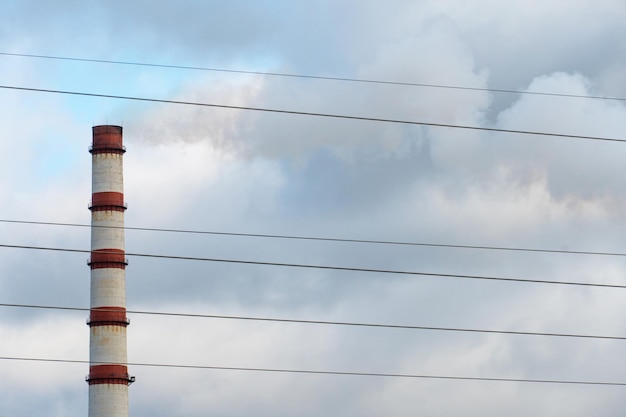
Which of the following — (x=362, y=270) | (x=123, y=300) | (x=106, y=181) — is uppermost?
(x=106, y=181)

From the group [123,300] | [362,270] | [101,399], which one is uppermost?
[123,300]

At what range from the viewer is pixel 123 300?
192 feet

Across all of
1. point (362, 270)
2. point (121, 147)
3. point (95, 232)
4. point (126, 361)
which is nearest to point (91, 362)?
point (126, 361)

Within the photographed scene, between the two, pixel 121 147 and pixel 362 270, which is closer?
pixel 362 270

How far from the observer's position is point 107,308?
191ft

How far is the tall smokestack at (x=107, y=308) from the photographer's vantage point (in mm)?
57812

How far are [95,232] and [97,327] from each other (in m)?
4.45

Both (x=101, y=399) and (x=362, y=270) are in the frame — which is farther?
(x=101, y=399)

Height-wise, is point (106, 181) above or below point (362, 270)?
above

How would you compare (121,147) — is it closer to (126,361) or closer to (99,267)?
(99,267)

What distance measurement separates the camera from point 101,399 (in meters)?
57.9

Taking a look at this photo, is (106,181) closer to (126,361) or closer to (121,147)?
(121,147)

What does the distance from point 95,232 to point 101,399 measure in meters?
7.79

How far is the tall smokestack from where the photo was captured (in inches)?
2276
